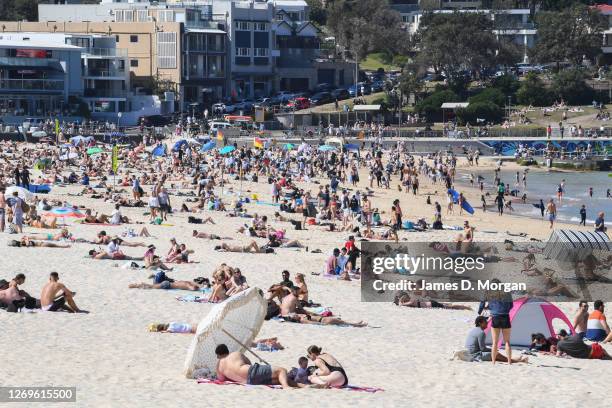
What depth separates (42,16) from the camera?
89188 mm

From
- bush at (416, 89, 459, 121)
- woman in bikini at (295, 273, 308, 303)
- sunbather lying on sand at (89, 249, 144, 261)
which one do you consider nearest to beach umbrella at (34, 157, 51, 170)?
sunbather lying on sand at (89, 249, 144, 261)

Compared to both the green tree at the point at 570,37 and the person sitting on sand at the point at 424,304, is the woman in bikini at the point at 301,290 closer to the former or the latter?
the person sitting on sand at the point at 424,304

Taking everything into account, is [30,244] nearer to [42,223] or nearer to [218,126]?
[42,223]

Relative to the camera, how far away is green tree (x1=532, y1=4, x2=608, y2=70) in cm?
8631

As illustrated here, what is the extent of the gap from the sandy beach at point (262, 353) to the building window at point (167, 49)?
2281 inches

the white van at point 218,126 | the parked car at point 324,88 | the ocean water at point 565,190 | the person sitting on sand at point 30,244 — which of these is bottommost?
the ocean water at point 565,190

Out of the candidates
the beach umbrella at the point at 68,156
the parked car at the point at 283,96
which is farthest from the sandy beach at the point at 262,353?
the parked car at the point at 283,96

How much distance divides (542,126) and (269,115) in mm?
15644

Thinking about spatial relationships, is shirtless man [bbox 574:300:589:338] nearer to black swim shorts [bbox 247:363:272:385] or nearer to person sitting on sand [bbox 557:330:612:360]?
person sitting on sand [bbox 557:330:612:360]

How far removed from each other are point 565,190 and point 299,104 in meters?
28.9

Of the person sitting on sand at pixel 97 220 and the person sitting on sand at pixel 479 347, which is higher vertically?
the person sitting on sand at pixel 479 347

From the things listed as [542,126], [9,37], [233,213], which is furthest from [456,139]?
[233,213]

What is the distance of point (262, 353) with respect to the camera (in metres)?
16.0

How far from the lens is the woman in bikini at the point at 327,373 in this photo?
46.1ft
